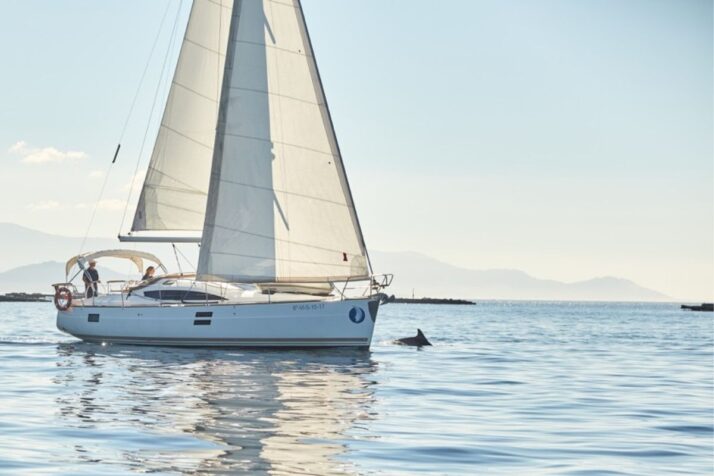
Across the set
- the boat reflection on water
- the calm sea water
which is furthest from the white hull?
the boat reflection on water

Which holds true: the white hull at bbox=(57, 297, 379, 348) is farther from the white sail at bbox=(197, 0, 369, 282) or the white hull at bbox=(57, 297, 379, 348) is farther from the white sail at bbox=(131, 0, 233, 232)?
the white sail at bbox=(131, 0, 233, 232)

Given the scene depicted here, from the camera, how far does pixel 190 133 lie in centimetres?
4244

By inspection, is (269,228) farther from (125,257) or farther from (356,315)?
(125,257)

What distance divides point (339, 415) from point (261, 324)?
1727 centimetres

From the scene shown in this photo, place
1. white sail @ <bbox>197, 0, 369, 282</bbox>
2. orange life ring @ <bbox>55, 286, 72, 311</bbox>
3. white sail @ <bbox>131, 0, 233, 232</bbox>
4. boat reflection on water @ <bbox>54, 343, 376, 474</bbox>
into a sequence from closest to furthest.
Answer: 1. boat reflection on water @ <bbox>54, 343, 376, 474</bbox>
2. white sail @ <bbox>197, 0, 369, 282</bbox>
3. white sail @ <bbox>131, 0, 233, 232</bbox>
4. orange life ring @ <bbox>55, 286, 72, 311</bbox>

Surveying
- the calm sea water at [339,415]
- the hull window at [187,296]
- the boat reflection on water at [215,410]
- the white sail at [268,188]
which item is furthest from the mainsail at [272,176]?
the boat reflection on water at [215,410]

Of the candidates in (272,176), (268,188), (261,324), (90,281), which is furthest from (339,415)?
(90,281)

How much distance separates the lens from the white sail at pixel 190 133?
41719mm

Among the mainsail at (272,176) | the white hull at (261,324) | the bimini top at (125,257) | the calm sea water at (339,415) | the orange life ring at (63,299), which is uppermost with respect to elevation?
the mainsail at (272,176)

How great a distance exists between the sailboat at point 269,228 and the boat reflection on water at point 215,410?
1.89 metres

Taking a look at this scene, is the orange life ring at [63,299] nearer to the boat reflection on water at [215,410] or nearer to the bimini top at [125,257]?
the bimini top at [125,257]

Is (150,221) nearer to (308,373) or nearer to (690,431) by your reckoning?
(308,373)

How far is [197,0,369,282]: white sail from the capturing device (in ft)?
127

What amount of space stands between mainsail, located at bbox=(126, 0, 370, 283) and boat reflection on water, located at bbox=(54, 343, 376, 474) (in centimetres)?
367
